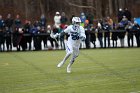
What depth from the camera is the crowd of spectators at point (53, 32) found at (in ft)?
113

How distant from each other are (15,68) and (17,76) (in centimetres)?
345

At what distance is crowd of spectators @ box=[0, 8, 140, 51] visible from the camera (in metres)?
34.6

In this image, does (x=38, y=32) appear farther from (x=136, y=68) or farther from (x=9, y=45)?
(x=136, y=68)

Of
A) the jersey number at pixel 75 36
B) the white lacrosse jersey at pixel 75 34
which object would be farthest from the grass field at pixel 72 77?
the jersey number at pixel 75 36

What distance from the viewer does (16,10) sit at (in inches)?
2074

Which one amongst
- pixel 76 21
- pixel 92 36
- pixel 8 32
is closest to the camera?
pixel 76 21

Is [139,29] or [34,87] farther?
[139,29]

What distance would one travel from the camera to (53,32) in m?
34.9

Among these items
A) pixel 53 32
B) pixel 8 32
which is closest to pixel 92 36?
pixel 53 32

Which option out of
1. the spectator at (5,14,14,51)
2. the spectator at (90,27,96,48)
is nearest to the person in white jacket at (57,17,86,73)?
the spectator at (5,14,14,51)

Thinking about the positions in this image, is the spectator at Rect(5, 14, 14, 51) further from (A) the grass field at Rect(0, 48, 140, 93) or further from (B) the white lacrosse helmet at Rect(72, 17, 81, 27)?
(B) the white lacrosse helmet at Rect(72, 17, 81, 27)

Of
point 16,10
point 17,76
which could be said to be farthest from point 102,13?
point 17,76

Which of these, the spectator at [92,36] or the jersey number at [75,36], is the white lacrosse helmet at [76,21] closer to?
the jersey number at [75,36]

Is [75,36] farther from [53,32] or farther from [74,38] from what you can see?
[53,32]
